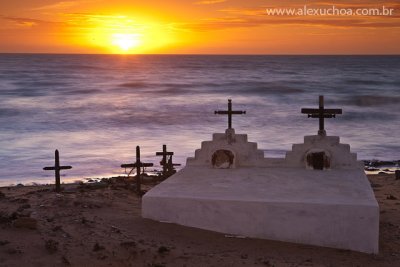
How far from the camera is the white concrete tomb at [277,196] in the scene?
42.2 feet

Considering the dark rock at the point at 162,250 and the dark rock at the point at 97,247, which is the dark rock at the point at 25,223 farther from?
the dark rock at the point at 162,250

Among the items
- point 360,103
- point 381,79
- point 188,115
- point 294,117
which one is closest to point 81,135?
point 188,115

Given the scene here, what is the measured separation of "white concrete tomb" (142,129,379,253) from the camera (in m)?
12.9

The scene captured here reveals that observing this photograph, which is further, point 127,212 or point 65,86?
point 65,86

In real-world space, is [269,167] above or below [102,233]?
above

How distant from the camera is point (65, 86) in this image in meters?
94.2

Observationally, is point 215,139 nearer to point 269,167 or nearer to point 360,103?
point 269,167

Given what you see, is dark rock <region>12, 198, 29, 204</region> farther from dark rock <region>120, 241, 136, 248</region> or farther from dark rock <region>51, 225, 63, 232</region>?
dark rock <region>120, 241, 136, 248</region>

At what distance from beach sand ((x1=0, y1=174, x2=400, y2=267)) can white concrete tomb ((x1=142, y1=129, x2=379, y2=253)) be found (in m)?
0.26

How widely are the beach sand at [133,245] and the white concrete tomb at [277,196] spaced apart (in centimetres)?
26

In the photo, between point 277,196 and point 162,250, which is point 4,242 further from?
point 277,196

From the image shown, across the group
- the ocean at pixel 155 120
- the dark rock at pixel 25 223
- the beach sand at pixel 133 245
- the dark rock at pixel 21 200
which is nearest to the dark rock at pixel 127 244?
the beach sand at pixel 133 245

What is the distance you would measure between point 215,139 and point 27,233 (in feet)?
19.1

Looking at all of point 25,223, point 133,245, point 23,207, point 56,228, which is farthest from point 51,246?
point 23,207
